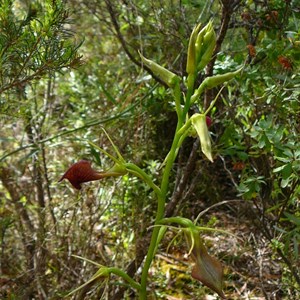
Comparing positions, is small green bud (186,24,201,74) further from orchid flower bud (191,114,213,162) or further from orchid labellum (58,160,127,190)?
orchid labellum (58,160,127,190)

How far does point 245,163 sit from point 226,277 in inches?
21.7

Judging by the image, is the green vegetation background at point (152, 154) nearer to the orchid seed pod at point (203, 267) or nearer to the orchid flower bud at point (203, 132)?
the orchid seed pod at point (203, 267)

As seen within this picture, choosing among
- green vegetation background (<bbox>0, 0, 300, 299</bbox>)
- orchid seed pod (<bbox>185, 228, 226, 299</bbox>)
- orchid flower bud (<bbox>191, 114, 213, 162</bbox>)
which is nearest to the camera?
orchid flower bud (<bbox>191, 114, 213, 162</bbox>)

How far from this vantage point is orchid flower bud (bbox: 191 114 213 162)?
1.36 metres

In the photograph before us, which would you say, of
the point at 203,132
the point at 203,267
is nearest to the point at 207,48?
the point at 203,132

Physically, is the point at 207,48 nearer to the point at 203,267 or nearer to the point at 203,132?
the point at 203,132

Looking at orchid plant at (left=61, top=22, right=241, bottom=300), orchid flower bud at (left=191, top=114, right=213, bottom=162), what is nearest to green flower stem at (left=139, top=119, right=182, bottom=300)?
orchid plant at (left=61, top=22, right=241, bottom=300)

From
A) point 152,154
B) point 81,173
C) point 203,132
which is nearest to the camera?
point 203,132

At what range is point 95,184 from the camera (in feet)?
8.89

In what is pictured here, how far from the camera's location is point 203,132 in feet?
4.60

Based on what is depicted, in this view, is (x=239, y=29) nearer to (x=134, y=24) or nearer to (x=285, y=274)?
(x=134, y=24)

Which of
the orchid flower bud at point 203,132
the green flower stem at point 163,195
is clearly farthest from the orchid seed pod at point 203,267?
the orchid flower bud at point 203,132

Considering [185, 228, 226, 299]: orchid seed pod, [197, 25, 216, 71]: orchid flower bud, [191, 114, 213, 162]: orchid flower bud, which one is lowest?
[185, 228, 226, 299]: orchid seed pod

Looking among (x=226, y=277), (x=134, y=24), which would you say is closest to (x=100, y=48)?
(x=134, y=24)
